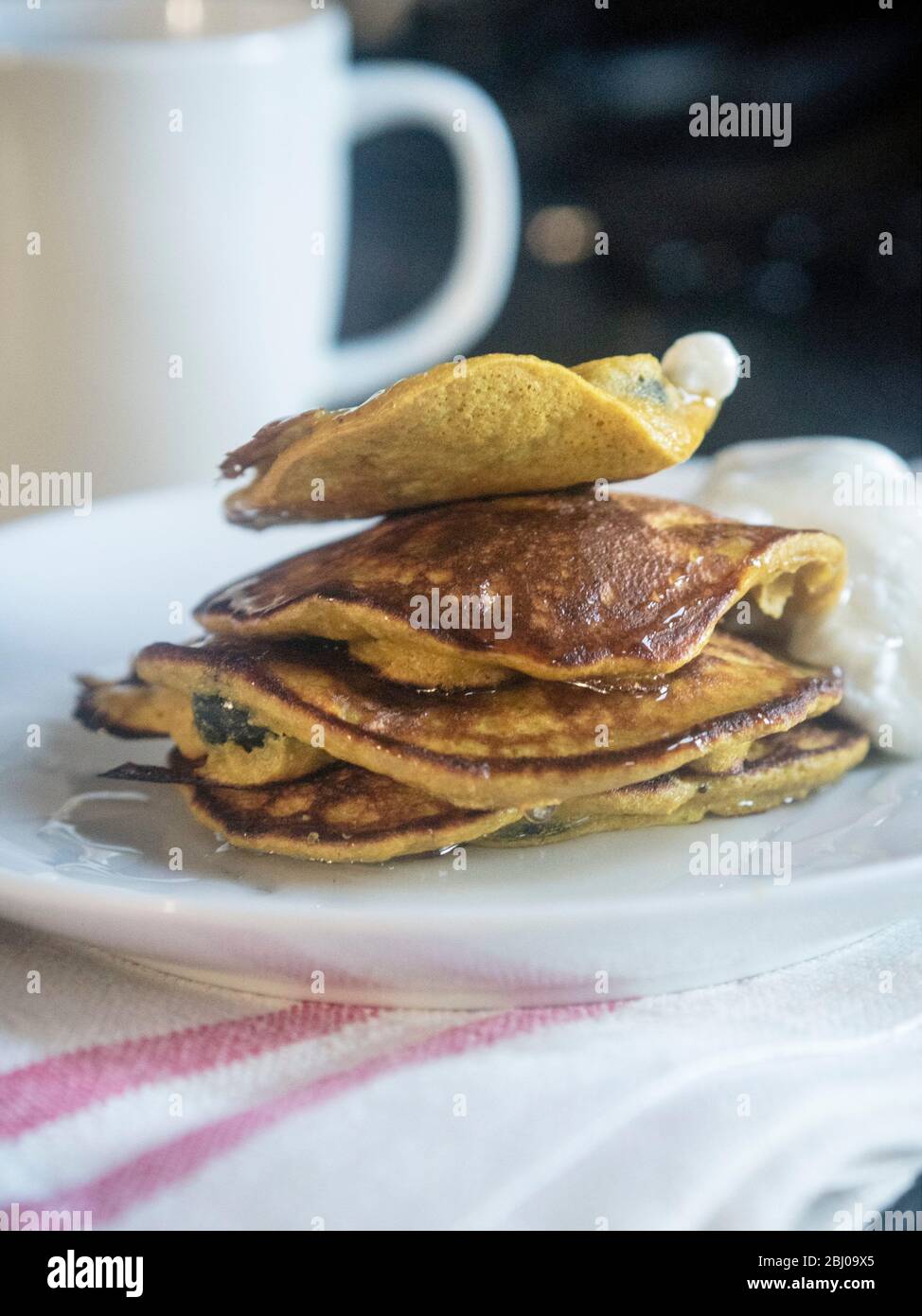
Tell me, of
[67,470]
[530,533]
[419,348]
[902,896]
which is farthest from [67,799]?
[419,348]

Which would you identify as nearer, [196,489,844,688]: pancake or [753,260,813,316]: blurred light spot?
[196,489,844,688]: pancake

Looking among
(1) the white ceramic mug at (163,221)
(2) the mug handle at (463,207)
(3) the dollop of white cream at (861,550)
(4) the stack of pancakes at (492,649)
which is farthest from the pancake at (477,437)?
(2) the mug handle at (463,207)

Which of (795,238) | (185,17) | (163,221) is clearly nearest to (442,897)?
(163,221)

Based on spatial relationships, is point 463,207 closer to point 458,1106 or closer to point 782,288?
point 782,288

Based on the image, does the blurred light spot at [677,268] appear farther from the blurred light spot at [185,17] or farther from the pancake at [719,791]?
the pancake at [719,791]

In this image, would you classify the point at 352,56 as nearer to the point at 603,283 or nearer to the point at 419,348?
the point at 603,283

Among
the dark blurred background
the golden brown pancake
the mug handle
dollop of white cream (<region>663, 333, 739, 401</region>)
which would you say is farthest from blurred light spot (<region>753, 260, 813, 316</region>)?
the golden brown pancake

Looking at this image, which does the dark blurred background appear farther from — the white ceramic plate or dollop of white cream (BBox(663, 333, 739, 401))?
the white ceramic plate
